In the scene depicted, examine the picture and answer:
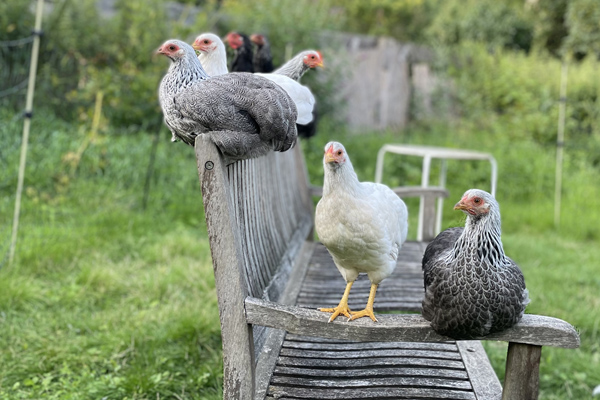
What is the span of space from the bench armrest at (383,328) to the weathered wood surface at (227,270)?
0.18 feet

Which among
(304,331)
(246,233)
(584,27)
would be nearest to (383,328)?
(304,331)

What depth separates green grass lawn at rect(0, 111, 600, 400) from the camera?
2.90 m

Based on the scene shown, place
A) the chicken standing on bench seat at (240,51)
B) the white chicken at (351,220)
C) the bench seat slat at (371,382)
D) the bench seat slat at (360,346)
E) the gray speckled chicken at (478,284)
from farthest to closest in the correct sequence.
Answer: the chicken standing on bench seat at (240,51) → the bench seat slat at (360,346) → the bench seat slat at (371,382) → the white chicken at (351,220) → the gray speckled chicken at (478,284)

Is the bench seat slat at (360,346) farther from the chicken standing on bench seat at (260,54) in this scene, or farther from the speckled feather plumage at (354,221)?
the chicken standing on bench seat at (260,54)

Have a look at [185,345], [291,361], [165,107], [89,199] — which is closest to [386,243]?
[291,361]

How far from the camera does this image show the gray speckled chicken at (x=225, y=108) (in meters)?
1.81

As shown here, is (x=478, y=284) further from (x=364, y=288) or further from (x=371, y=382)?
(x=364, y=288)

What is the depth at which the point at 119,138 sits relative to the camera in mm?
6676

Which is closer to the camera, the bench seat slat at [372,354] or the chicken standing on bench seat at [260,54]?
the bench seat slat at [372,354]

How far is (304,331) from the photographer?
5.89 feet

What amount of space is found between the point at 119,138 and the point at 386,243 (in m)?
5.22

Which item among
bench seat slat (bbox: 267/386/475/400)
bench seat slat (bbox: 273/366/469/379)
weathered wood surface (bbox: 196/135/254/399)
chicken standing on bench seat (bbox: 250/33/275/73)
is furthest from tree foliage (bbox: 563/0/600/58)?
weathered wood surface (bbox: 196/135/254/399)

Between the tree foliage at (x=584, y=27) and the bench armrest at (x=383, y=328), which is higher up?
the tree foliage at (x=584, y=27)

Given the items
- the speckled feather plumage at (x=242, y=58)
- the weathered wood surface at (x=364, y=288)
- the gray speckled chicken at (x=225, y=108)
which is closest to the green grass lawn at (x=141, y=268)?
the weathered wood surface at (x=364, y=288)
